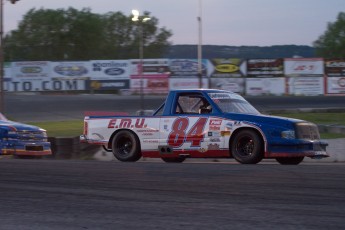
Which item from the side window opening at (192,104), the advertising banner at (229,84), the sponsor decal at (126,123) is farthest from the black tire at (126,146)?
the advertising banner at (229,84)

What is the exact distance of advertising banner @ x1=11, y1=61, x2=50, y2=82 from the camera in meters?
56.8

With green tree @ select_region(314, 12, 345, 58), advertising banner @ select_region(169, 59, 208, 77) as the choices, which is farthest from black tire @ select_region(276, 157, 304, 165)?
green tree @ select_region(314, 12, 345, 58)

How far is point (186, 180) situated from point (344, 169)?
291 cm

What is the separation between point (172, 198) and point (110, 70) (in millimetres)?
48159

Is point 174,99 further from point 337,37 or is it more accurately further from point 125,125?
point 337,37

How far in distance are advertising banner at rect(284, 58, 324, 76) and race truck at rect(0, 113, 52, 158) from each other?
38113 millimetres

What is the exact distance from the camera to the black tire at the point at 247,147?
13.3 meters

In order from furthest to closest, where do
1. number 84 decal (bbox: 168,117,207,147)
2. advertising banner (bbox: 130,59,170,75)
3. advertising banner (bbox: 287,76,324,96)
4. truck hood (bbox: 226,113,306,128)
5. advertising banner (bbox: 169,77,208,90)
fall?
advertising banner (bbox: 130,59,170,75)
advertising banner (bbox: 169,77,208,90)
advertising banner (bbox: 287,76,324,96)
number 84 decal (bbox: 168,117,207,147)
truck hood (bbox: 226,113,306,128)

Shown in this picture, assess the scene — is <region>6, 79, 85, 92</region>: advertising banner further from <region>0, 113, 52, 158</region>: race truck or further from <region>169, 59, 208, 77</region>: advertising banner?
<region>0, 113, 52, 158</region>: race truck

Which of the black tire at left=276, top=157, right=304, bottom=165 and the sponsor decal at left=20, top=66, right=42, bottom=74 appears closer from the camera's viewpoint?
the black tire at left=276, top=157, right=304, bottom=165

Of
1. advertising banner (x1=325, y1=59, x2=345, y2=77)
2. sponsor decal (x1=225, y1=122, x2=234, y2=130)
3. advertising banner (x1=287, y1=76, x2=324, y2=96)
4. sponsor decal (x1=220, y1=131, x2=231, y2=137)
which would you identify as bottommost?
sponsor decal (x1=220, y1=131, x2=231, y2=137)

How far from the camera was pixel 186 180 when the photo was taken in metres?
10.2

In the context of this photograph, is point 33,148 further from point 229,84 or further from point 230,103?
point 229,84

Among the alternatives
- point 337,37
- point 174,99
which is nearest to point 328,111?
point 174,99
